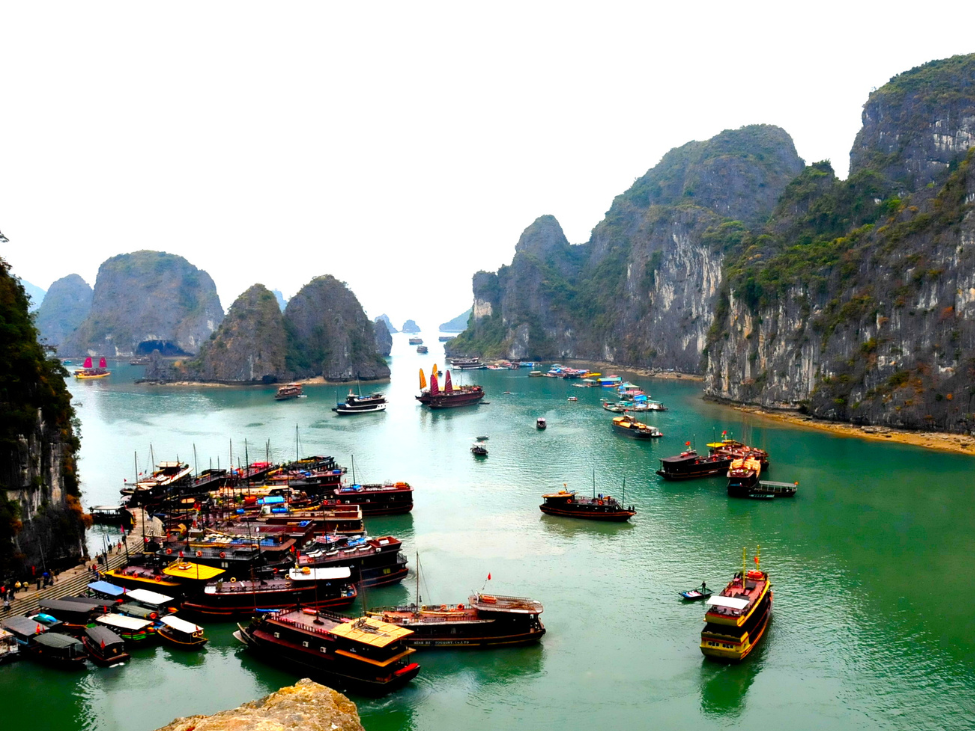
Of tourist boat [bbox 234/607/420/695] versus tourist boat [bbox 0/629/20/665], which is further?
tourist boat [bbox 0/629/20/665]

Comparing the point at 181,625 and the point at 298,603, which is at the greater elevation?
the point at 181,625

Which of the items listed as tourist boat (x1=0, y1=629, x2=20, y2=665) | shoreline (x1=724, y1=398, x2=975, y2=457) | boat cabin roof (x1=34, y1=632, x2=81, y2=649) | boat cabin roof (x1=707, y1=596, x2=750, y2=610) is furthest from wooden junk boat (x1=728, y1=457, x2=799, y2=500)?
tourist boat (x1=0, y1=629, x2=20, y2=665)

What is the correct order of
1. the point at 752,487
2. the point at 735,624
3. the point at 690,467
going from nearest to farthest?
the point at 735,624, the point at 752,487, the point at 690,467

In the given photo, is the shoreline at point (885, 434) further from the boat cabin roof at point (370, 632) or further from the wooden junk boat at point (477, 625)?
the boat cabin roof at point (370, 632)

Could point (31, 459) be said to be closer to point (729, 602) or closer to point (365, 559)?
point (365, 559)

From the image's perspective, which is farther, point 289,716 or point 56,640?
point 56,640

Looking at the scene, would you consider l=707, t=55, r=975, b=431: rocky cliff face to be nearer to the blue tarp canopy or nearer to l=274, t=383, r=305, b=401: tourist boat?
l=274, t=383, r=305, b=401: tourist boat

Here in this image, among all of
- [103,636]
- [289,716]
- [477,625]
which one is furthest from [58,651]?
[289,716]
